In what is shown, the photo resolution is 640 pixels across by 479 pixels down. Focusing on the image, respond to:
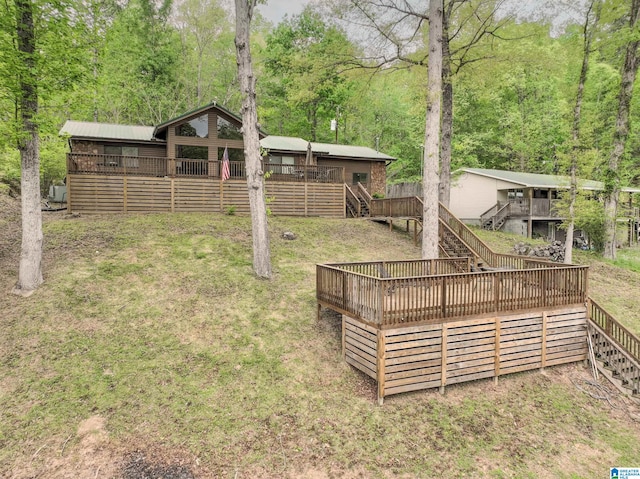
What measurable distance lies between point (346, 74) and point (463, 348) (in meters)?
10.9

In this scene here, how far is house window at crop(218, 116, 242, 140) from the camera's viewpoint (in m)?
18.3

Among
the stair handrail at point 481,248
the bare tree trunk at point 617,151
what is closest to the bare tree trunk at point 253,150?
the stair handrail at point 481,248

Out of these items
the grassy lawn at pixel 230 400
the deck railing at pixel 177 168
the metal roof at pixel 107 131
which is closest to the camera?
the grassy lawn at pixel 230 400

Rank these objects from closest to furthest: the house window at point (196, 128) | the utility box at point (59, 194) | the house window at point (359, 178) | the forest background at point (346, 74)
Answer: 1. the forest background at point (346, 74)
2. the house window at point (196, 128)
3. the utility box at point (59, 194)
4. the house window at point (359, 178)

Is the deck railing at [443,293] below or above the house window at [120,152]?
below

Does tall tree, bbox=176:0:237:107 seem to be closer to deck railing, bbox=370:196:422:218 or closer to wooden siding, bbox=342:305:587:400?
deck railing, bbox=370:196:422:218

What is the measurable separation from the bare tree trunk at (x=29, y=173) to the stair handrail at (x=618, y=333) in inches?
519

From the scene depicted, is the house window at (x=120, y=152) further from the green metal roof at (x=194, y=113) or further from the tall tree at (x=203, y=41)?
the tall tree at (x=203, y=41)

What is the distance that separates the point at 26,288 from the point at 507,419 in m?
10.7

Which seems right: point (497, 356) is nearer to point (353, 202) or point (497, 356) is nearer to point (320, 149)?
point (353, 202)

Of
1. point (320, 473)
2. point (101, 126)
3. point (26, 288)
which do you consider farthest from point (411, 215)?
point (101, 126)

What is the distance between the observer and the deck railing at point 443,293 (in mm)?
6898

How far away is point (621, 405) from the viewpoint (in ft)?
25.0

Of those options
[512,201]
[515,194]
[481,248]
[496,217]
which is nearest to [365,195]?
[481,248]
